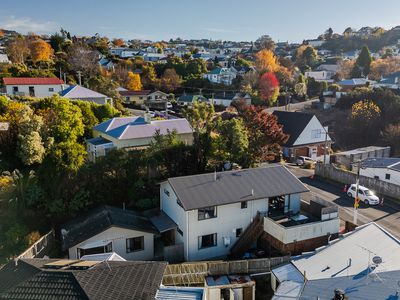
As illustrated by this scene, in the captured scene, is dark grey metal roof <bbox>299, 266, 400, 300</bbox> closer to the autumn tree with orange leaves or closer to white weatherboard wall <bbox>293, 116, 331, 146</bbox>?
white weatherboard wall <bbox>293, 116, 331, 146</bbox>

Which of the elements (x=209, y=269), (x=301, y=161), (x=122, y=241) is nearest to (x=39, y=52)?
(x=301, y=161)

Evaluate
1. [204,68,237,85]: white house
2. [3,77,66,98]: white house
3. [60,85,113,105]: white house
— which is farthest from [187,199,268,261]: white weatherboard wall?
[204,68,237,85]: white house

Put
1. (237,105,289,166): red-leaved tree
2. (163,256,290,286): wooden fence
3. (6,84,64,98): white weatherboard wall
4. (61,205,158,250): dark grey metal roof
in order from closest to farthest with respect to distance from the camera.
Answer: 1. (163,256,290,286): wooden fence
2. (61,205,158,250): dark grey metal roof
3. (237,105,289,166): red-leaved tree
4. (6,84,64,98): white weatherboard wall

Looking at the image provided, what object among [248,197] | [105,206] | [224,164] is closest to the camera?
[248,197]

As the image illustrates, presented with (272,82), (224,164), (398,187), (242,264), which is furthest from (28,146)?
(272,82)

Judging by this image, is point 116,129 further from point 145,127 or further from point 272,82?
point 272,82

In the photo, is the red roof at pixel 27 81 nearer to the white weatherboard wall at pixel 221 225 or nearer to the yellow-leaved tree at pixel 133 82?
the yellow-leaved tree at pixel 133 82
